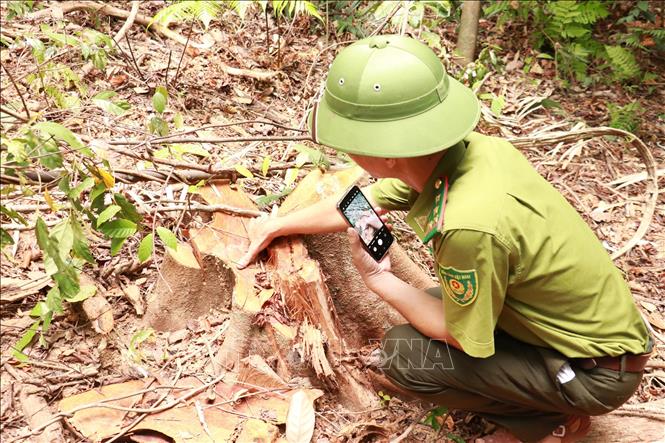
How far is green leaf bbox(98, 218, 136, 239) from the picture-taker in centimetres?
262

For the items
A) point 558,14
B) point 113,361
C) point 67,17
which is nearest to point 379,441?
point 113,361

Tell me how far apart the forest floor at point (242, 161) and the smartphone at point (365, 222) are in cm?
80

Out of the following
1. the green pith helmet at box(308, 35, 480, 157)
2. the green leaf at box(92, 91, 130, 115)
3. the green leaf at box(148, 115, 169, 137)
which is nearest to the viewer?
the green pith helmet at box(308, 35, 480, 157)

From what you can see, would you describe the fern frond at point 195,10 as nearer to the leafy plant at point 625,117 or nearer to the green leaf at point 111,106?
the green leaf at point 111,106

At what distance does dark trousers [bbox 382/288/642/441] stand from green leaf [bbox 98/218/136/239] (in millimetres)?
1278

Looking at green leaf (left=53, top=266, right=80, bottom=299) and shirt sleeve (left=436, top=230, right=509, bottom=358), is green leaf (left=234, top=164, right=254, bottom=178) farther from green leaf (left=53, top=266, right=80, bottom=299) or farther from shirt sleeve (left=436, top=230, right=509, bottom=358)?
shirt sleeve (left=436, top=230, right=509, bottom=358)

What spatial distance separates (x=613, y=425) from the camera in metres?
2.91

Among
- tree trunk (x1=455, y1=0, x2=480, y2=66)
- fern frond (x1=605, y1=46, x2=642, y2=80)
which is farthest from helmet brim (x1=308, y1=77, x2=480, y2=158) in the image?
fern frond (x1=605, y1=46, x2=642, y2=80)

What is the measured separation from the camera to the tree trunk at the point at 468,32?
5.55m

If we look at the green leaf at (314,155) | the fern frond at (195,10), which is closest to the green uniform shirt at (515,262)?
the green leaf at (314,155)

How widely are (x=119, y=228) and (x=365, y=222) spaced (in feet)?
3.47

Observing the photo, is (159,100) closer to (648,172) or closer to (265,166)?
(265,166)

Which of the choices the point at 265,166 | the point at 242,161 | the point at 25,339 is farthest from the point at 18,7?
the point at 25,339

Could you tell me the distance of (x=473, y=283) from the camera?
2.16 meters
